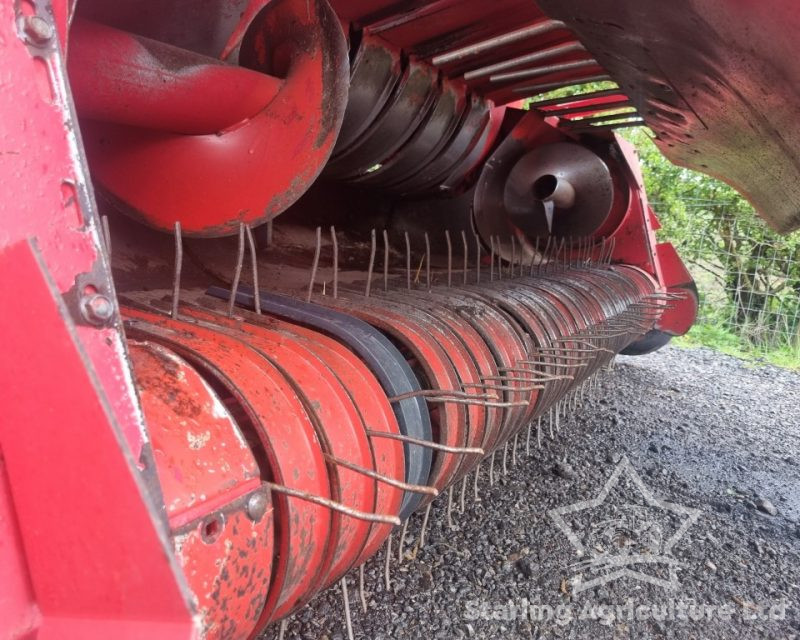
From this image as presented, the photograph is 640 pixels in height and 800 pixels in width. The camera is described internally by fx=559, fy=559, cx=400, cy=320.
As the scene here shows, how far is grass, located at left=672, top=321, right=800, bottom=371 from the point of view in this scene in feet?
17.2

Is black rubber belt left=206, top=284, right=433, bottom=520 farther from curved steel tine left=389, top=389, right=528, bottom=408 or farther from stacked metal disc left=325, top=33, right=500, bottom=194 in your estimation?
stacked metal disc left=325, top=33, right=500, bottom=194

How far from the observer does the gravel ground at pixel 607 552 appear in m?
1.47

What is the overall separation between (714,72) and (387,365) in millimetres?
876

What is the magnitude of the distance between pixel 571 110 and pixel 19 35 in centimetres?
256

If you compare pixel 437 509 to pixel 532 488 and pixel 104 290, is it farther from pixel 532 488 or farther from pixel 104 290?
pixel 104 290

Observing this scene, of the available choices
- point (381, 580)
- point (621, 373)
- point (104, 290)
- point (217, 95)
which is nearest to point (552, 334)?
point (381, 580)

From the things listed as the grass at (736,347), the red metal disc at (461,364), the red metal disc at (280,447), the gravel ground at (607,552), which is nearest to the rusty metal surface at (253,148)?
the red metal disc at (461,364)

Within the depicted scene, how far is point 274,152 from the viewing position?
1.33 m

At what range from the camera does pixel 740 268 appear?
6293 millimetres

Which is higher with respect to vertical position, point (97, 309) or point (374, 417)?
point (97, 309)

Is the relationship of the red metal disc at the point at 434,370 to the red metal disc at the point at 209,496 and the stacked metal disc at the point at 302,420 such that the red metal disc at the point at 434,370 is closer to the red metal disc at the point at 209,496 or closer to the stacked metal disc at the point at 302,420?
the stacked metal disc at the point at 302,420

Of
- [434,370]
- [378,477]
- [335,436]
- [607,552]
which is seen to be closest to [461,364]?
[434,370]

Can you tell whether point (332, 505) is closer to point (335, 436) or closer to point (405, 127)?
point (335, 436)

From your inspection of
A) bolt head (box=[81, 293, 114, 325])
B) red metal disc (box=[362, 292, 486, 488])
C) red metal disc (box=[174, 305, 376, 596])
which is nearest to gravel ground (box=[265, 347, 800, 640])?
red metal disc (box=[362, 292, 486, 488])
